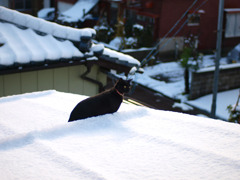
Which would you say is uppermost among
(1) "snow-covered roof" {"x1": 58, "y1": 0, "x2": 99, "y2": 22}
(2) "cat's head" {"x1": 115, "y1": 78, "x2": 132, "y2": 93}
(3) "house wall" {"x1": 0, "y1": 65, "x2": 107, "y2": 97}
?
(1) "snow-covered roof" {"x1": 58, "y1": 0, "x2": 99, "y2": 22}

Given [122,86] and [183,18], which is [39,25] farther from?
[183,18]

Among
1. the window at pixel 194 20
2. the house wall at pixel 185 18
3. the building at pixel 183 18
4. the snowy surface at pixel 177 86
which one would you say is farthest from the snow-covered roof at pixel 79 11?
the snowy surface at pixel 177 86

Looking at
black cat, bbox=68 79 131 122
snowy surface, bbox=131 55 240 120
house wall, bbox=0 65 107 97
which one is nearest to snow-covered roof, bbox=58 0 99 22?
snowy surface, bbox=131 55 240 120

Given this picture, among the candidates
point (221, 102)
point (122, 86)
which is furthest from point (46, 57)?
Answer: point (221, 102)

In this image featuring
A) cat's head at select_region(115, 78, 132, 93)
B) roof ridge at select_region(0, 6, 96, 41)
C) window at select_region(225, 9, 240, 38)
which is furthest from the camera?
window at select_region(225, 9, 240, 38)

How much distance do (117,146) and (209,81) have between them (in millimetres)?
12033

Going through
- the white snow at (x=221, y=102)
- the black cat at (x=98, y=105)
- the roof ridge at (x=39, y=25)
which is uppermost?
the roof ridge at (x=39, y=25)

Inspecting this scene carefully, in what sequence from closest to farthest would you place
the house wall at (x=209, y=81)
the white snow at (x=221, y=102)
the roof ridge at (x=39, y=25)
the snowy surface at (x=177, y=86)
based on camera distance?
the roof ridge at (x=39, y=25) → the white snow at (x=221, y=102) → the snowy surface at (x=177, y=86) → the house wall at (x=209, y=81)

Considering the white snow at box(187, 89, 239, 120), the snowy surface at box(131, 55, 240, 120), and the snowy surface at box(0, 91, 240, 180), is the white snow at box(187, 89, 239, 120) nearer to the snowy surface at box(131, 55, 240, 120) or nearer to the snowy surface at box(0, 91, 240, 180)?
the snowy surface at box(131, 55, 240, 120)

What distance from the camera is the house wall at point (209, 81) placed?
14.0m

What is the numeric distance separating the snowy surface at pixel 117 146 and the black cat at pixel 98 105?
96 millimetres

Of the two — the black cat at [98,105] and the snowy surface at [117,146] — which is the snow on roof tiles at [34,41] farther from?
the black cat at [98,105]

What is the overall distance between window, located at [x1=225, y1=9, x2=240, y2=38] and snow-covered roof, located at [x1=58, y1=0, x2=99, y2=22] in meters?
9.70

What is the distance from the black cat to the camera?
12.6 ft
